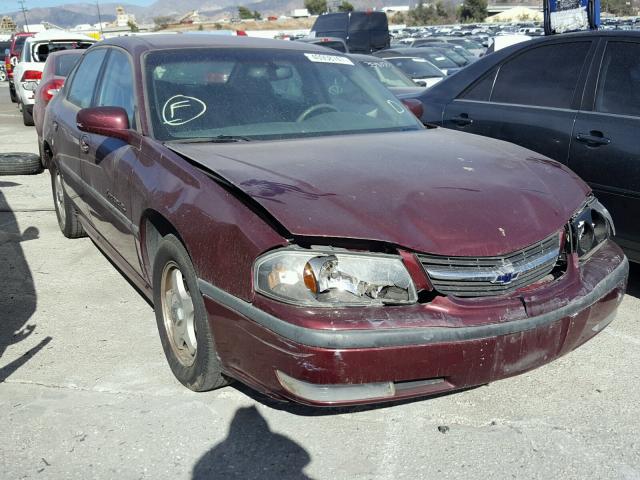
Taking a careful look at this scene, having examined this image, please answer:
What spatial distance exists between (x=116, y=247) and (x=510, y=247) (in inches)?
90.5

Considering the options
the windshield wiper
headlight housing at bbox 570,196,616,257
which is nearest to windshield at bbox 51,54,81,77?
the windshield wiper

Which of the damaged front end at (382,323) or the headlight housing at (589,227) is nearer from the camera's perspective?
the damaged front end at (382,323)

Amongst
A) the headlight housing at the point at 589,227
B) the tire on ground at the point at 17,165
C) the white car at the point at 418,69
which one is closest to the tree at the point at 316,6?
the white car at the point at 418,69

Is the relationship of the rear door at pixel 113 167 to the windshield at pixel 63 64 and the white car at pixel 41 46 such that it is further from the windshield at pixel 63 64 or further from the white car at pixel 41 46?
the white car at pixel 41 46

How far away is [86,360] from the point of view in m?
3.50

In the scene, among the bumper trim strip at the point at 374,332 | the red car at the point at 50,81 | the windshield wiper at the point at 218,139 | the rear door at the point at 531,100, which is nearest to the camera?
the bumper trim strip at the point at 374,332

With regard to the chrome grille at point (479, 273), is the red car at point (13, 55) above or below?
below

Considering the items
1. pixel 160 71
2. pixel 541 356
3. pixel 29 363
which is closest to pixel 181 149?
pixel 160 71

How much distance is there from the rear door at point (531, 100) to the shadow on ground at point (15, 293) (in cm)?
317

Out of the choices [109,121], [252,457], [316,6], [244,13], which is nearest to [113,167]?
[109,121]

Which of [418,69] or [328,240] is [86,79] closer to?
[328,240]

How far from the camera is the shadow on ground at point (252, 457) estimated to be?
8.46 ft

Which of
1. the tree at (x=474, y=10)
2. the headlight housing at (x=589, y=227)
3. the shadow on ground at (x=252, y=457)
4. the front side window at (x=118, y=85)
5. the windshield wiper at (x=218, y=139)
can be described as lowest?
the tree at (x=474, y=10)

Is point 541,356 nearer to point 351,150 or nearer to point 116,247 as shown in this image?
point 351,150
